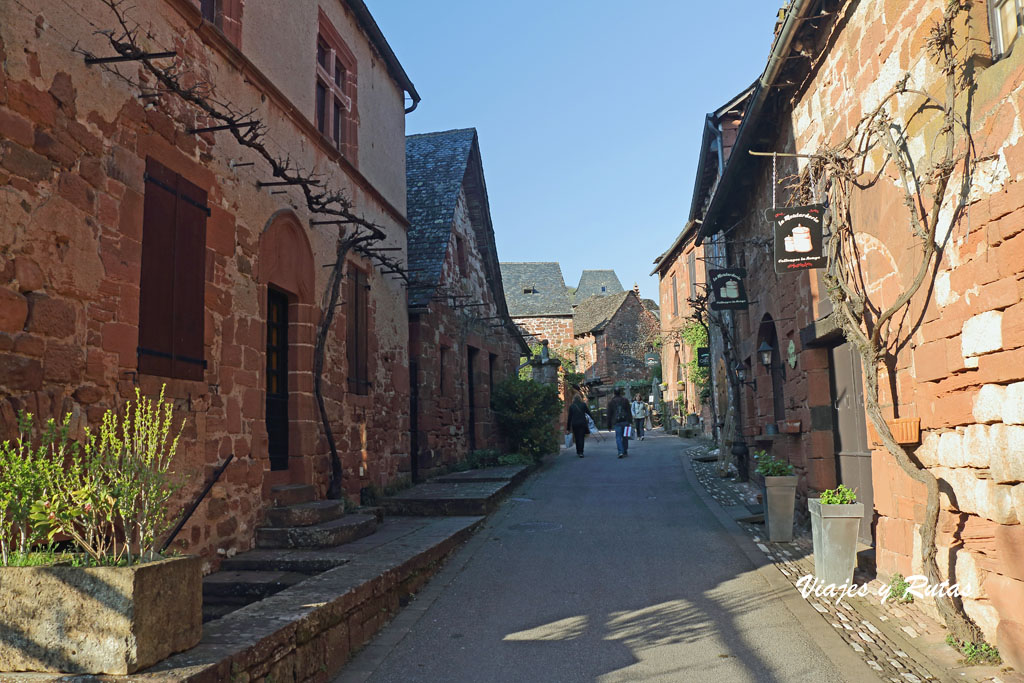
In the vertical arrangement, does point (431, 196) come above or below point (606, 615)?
above

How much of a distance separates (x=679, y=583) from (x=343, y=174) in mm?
6095

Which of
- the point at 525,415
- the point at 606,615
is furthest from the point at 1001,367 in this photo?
the point at 525,415

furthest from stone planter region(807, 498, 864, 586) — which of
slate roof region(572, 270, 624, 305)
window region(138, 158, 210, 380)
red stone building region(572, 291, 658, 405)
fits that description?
slate roof region(572, 270, 624, 305)

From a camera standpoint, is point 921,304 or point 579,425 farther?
point 579,425

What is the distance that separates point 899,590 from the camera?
5.50m

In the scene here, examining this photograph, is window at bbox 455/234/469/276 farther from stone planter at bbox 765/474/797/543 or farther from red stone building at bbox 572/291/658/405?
red stone building at bbox 572/291/658/405

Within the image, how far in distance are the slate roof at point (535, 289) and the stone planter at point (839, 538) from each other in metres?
39.6

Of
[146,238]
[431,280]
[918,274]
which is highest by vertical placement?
[431,280]

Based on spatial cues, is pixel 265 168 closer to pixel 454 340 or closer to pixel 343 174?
pixel 343 174

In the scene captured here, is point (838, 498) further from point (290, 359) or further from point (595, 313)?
point (595, 313)

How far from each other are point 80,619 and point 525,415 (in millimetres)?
13611

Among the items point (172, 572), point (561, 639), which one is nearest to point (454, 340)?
Result: point (561, 639)

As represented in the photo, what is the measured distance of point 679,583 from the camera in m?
6.43

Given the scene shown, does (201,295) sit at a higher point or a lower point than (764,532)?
higher
